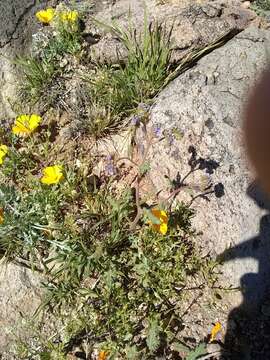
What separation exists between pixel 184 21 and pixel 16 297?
249 centimetres

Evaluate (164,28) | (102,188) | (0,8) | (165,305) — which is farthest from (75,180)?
(0,8)

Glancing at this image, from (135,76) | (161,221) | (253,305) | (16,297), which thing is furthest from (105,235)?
(135,76)

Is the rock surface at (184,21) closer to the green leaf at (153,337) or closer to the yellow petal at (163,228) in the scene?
the yellow petal at (163,228)

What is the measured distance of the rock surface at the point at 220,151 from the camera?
2775 millimetres

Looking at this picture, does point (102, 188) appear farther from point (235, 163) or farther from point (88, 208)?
point (235, 163)

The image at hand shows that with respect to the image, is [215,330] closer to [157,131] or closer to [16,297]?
[16,297]

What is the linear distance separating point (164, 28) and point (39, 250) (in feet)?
6.64

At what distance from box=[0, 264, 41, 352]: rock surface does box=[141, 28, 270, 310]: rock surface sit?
1.08 m

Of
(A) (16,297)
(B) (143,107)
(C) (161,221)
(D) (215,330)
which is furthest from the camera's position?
(B) (143,107)

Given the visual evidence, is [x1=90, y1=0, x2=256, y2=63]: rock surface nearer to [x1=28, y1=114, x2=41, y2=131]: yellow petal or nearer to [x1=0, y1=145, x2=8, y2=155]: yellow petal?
[x1=28, y1=114, x2=41, y2=131]: yellow petal

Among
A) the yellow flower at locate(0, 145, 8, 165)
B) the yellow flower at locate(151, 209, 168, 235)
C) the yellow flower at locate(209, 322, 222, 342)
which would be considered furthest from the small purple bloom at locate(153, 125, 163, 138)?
the yellow flower at locate(209, 322, 222, 342)

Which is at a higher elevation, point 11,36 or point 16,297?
point 11,36

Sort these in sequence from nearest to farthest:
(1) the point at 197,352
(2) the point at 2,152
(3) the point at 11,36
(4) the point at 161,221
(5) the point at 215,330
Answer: (1) the point at 197,352
(5) the point at 215,330
(4) the point at 161,221
(2) the point at 2,152
(3) the point at 11,36

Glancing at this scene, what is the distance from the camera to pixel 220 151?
116 inches
